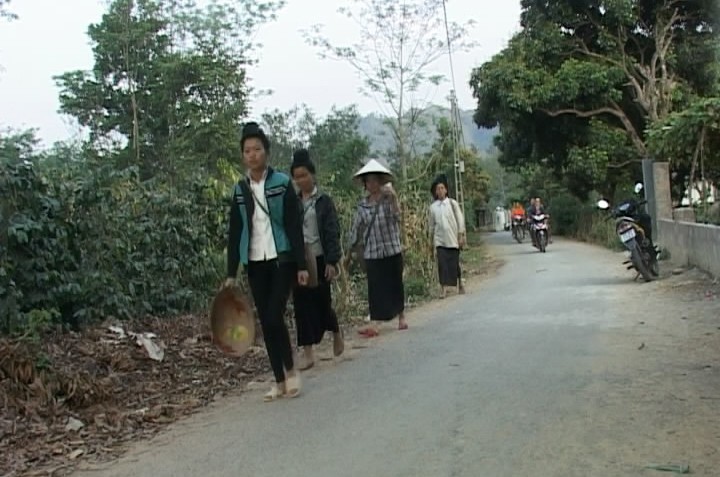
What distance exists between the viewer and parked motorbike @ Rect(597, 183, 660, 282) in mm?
13203

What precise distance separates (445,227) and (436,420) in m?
7.46

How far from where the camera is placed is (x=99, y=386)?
245 inches

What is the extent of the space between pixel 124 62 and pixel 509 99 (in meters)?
11.5

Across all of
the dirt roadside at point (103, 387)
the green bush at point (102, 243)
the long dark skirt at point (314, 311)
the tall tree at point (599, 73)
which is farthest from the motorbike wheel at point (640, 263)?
the tall tree at point (599, 73)

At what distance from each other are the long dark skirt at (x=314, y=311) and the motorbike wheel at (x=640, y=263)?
710 cm

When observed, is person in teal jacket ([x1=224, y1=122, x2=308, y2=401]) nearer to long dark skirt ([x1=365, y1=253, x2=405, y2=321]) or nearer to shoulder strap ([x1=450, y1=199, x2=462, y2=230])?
long dark skirt ([x1=365, y1=253, x2=405, y2=321])

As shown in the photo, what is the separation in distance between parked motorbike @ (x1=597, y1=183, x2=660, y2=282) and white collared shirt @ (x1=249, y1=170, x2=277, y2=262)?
8.55 m

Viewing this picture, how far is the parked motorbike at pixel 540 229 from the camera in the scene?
954 inches

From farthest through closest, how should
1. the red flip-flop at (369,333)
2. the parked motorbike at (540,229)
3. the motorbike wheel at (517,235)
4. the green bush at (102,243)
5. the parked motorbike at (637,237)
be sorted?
the motorbike wheel at (517,235)
the parked motorbike at (540,229)
the parked motorbike at (637,237)
the red flip-flop at (369,333)
the green bush at (102,243)

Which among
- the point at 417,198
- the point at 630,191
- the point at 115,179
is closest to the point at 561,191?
the point at 630,191

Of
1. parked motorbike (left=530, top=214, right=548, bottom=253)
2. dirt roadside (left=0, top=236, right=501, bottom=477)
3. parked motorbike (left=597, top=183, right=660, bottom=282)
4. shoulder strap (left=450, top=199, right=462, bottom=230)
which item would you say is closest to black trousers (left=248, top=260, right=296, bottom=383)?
dirt roadside (left=0, top=236, right=501, bottom=477)

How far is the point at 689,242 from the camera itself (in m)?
14.1

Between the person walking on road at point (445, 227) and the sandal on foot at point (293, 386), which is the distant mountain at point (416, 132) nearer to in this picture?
the person walking on road at point (445, 227)

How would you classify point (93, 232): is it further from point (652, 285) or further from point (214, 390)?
point (652, 285)
